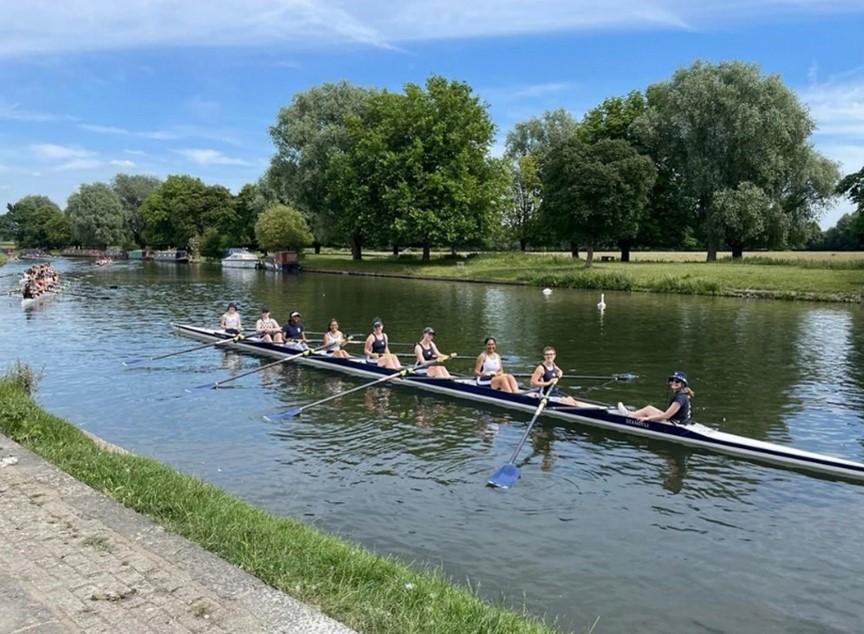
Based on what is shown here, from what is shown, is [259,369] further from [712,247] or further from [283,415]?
[712,247]

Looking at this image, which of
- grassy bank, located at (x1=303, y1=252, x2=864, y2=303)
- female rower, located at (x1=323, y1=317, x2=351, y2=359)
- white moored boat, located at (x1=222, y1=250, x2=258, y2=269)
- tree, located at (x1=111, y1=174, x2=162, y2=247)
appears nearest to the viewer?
female rower, located at (x1=323, y1=317, x2=351, y2=359)

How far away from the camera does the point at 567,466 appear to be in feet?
40.8

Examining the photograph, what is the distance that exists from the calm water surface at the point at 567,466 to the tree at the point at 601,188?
83.8 feet

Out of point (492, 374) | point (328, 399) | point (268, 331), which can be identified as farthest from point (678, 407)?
point (268, 331)

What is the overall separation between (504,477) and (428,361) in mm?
7880

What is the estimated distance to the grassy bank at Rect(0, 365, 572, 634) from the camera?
220 inches

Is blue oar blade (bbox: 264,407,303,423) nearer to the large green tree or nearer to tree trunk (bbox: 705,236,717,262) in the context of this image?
tree trunk (bbox: 705,236,717,262)

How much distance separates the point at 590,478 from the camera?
38.7 feet

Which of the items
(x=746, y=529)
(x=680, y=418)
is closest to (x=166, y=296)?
(x=680, y=418)

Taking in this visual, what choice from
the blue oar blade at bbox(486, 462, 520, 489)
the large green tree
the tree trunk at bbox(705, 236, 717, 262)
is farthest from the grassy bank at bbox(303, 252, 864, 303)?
the large green tree

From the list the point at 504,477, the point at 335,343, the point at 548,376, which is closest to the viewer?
the point at 504,477

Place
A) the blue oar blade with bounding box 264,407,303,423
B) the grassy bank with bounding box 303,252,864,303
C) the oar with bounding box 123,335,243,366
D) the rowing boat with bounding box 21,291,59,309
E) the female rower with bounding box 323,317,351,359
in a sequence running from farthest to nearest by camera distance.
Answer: the grassy bank with bounding box 303,252,864,303, the rowing boat with bounding box 21,291,59,309, the oar with bounding box 123,335,243,366, the female rower with bounding box 323,317,351,359, the blue oar blade with bounding box 264,407,303,423

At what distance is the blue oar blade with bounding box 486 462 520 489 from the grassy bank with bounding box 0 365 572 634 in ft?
10.7

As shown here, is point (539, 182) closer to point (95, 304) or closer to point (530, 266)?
point (530, 266)
